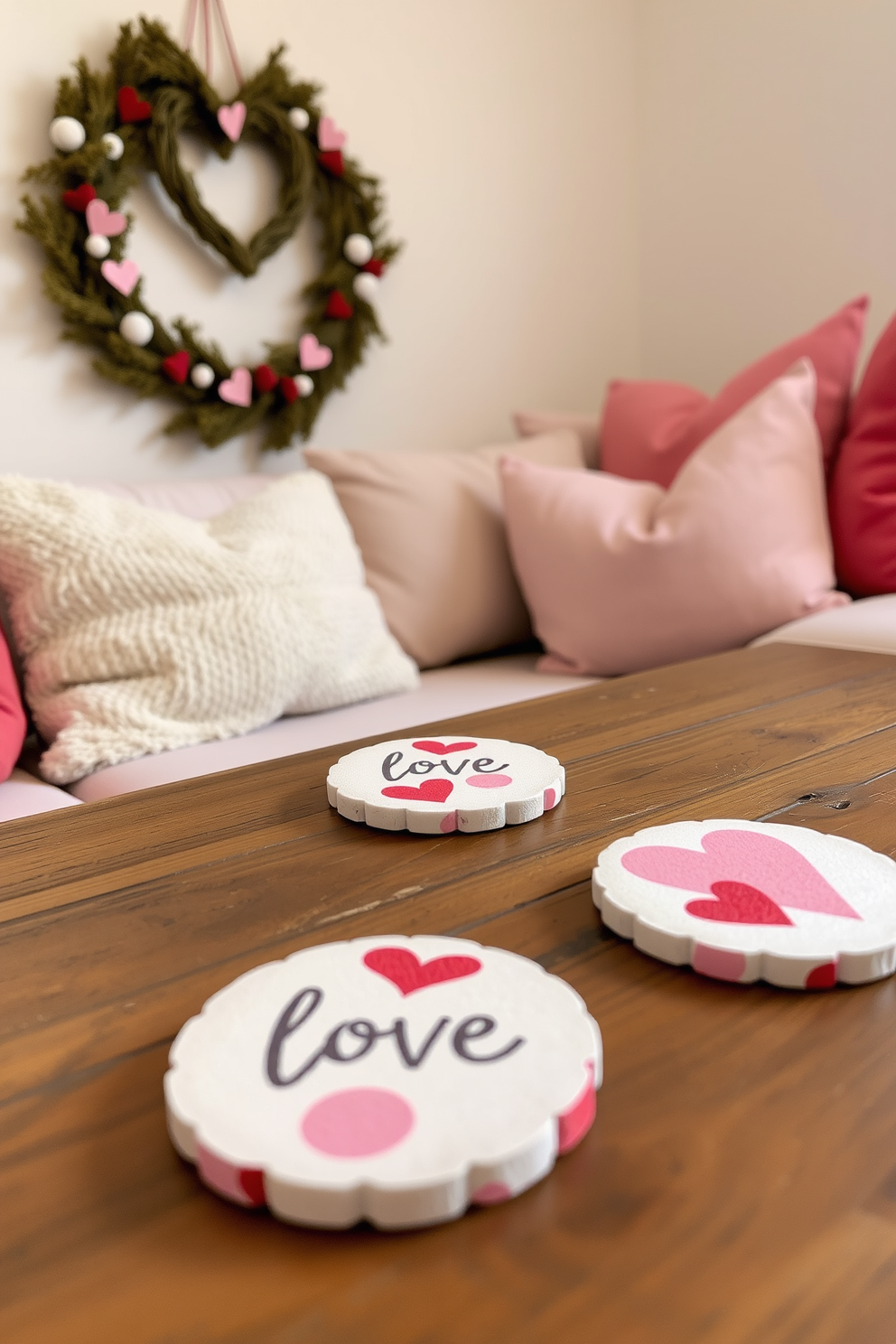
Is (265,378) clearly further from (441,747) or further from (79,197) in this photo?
(441,747)

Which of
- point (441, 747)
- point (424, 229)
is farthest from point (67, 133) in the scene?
point (441, 747)

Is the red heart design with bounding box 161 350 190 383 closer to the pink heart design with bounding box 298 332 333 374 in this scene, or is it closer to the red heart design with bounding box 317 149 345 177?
the pink heart design with bounding box 298 332 333 374

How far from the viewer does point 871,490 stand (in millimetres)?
1779

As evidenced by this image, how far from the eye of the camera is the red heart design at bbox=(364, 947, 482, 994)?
18.0 inches

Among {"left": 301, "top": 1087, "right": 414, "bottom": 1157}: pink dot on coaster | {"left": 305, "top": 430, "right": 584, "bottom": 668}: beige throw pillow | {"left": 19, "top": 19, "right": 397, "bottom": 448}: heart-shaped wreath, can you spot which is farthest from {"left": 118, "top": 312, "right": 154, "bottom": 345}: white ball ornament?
{"left": 301, "top": 1087, "right": 414, "bottom": 1157}: pink dot on coaster

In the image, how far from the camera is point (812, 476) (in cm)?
178

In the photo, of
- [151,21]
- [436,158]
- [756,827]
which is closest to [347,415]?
[436,158]

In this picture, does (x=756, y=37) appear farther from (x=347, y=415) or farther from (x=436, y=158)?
(x=347, y=415)

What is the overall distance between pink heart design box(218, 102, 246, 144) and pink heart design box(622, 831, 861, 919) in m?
1.69

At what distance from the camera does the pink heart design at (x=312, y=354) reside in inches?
78.8

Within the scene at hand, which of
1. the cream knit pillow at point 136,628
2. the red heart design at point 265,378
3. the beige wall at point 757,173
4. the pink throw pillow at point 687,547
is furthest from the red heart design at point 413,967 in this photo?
the beige wall at point 757,173

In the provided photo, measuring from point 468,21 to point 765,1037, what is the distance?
240cm

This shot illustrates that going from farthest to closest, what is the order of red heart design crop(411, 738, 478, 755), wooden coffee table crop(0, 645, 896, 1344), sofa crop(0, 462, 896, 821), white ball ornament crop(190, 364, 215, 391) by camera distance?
1. white ball ornament crop(190, 364, 215, 391)
2. sofa crop(0, 462, 896, 821)
3. red heart design crop(411, 738, 478, 755)
4. wooden coffee table crop(0, 645, 896, 1344)

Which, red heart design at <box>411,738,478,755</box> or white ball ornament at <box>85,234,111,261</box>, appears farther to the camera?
white ball ornament at <box>85,234,111,261</box>
